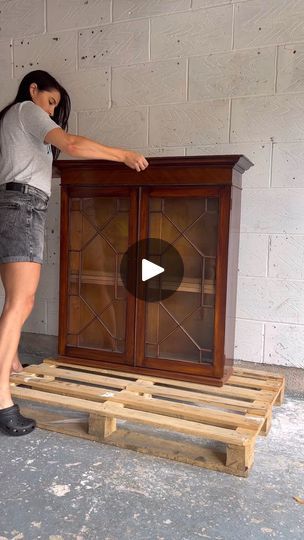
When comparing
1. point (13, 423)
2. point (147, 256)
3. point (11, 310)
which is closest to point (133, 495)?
point (13, 423)

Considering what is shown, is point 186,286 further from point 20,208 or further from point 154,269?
point 20,208

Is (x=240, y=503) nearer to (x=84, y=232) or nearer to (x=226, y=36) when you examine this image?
(x=84, y=232)

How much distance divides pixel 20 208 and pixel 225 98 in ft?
4.41

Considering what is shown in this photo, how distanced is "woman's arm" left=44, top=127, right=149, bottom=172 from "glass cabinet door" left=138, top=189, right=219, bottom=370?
9.0 inches

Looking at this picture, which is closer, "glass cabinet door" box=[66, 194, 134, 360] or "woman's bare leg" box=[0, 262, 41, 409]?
"woman's bare leg" box=[0, 262, 41, 409]

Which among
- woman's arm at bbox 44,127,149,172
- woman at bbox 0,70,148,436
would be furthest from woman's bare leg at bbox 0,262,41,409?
woman's arm at bbox 44,127,149,172

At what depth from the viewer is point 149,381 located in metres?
2.28

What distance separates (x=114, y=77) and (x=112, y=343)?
1.63 metres

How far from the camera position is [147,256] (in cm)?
236

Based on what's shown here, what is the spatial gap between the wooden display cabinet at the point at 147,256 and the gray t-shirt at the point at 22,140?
1.42 feet

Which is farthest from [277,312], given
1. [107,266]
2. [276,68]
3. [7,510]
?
[7,510]

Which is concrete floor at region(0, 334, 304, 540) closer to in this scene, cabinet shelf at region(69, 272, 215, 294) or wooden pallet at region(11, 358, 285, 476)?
wooden pallet at region(11, 358, 285, 476)

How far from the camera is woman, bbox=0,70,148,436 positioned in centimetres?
192

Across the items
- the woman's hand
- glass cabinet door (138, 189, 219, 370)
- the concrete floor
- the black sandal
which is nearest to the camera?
the concrete floor
